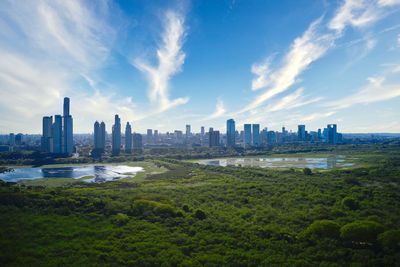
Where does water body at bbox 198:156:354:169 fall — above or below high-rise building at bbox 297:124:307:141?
below

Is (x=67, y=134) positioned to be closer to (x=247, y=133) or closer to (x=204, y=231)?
(x=247, y=133)

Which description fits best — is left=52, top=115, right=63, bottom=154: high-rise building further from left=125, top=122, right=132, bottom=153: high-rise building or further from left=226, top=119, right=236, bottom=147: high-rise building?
left=226, top=119, right=236, bottom=147: high-rise building

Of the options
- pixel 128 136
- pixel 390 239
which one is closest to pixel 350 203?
pixel 390 239

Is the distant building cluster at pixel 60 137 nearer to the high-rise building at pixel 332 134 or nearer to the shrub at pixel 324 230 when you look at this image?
the shrub at pixel 324 230

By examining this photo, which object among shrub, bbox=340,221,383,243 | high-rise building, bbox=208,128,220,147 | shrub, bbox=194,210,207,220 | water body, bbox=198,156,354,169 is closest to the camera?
shrub, bbox=340,221,383,243

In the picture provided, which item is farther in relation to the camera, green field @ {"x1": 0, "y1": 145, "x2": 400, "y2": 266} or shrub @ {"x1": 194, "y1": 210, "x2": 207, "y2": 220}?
shrub @ {"x1": 194, "y1": 210, "x2": 207, "y2": 220}

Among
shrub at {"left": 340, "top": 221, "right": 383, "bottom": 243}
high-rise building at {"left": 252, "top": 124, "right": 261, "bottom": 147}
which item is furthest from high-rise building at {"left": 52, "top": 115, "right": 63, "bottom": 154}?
shrub at {"left": 340, "top": 221, "right": 383, "bottom": 243}

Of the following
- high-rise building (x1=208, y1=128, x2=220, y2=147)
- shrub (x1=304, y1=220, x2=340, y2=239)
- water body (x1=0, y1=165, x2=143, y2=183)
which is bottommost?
water body (x1=0, y1=165, x2=143, y2=183)
